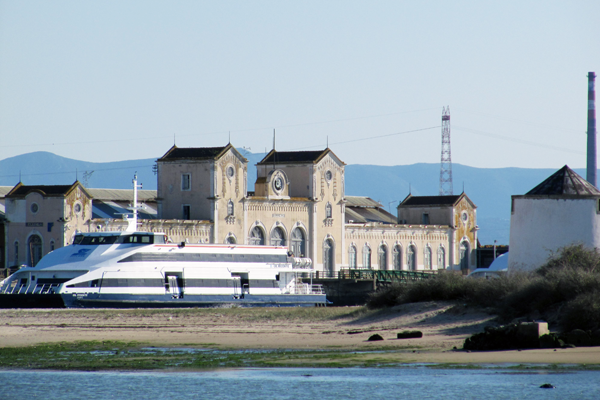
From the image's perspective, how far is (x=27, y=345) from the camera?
102 ft

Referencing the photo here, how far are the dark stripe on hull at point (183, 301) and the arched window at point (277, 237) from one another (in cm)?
1332

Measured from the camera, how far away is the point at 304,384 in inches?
874

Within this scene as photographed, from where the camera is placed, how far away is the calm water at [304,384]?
20.8 m

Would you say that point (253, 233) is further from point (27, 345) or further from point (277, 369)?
point (277, 369)

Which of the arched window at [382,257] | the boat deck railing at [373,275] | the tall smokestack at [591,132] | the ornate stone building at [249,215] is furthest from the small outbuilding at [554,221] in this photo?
the arched window at [382,257]

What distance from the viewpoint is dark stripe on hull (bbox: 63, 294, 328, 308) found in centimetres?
4819

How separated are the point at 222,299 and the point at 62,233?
1273 cm

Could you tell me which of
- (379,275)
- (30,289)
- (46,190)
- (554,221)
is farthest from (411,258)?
(554,221)

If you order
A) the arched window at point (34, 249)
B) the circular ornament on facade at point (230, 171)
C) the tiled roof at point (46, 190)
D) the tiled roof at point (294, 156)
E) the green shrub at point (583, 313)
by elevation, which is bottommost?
the green shrub at point (583, 313)

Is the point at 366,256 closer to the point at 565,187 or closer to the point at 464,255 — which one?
the point at 464,255

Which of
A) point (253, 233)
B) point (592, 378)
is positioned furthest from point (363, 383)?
point (253, 233)

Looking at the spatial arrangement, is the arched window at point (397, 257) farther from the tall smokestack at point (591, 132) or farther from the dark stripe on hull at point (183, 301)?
the dark stripe on hull at point (183, 301)

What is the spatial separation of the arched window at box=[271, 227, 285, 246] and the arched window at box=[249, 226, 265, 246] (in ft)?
3.70

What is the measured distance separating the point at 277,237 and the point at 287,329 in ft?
115
